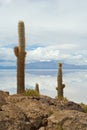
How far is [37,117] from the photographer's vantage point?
1374 centimetres

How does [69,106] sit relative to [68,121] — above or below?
above

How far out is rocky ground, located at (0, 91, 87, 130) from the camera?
43.1ft

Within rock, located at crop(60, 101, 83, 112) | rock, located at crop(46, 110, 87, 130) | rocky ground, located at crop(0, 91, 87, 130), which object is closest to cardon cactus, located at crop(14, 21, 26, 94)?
rock, located at crop(60, 101, 83, 112)

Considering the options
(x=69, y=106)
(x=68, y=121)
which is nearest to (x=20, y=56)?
(x=69, y=106)

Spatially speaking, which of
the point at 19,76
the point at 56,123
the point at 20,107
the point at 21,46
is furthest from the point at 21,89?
the point at 56,123

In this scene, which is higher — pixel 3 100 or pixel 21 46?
pixel 21 46

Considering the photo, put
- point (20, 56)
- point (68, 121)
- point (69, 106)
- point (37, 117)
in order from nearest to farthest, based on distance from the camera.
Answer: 1. point (68, 121)
2. point (37, 117)
3. point (69, 106)
4. point (20, 56)

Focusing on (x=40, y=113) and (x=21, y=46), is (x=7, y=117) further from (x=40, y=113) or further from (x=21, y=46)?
(x=21, y=46)

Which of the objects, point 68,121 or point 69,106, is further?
point 69,106

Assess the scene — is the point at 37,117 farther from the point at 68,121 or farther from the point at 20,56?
the point at 20,56

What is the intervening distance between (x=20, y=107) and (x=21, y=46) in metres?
8.02

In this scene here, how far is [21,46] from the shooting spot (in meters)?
22.0

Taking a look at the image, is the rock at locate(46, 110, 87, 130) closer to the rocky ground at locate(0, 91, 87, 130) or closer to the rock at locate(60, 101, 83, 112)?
the rocky ground at locate(0, 91, 87, 130)

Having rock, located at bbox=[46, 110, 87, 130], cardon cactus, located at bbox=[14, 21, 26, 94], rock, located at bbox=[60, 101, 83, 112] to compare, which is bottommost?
rock, located at bbox=[46, 110, 87, 130]
